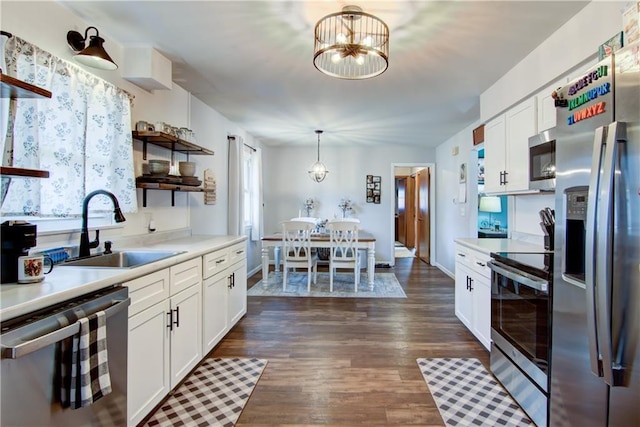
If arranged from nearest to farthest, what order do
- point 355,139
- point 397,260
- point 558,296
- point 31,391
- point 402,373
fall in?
point 31,391 → point 558,296 → point 402,373 → point 355,139 → point 397,260

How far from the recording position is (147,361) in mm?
1812

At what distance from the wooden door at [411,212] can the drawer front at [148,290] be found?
7205 mm

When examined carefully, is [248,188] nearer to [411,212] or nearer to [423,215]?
[423,215]

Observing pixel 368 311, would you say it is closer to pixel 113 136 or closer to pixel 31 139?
pixel 113 136

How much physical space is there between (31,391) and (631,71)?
2421 millimetres

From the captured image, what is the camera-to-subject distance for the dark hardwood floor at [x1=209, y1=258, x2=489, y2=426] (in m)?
2.00

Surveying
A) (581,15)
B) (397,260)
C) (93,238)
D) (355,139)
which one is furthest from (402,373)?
(397,260)

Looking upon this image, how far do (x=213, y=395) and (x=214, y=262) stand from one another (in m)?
0.97

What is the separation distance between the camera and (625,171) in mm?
1186

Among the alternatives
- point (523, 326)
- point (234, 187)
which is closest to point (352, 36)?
point (523, 326)

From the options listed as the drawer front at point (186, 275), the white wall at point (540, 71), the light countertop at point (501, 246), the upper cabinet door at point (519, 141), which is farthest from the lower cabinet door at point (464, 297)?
the drawer front at point (186, 275)

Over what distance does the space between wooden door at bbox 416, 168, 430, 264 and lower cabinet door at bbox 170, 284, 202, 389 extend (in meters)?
5.37

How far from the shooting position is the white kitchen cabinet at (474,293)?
267 centimetres

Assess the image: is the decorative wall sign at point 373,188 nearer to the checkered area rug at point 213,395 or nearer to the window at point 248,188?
the window at point 248,188
